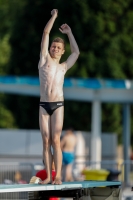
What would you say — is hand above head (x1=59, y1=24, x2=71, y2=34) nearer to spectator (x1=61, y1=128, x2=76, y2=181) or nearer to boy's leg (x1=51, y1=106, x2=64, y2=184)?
boy's leg (x1=51, y1=106, x2=64, y2=184)

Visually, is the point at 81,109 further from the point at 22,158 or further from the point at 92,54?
the point at 22,158

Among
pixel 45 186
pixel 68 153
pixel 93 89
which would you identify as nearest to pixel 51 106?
pixel 45 186

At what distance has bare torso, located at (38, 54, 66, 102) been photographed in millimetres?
11125

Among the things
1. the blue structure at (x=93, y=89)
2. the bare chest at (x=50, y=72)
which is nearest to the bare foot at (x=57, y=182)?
the bare chest at (x=50, y=72)

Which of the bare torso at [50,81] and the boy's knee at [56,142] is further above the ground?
the bare torso at [50,81]

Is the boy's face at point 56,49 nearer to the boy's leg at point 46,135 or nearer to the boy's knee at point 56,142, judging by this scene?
the boy's leg at point 46,135

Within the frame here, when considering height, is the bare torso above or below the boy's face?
below

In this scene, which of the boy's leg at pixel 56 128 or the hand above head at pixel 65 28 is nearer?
the boy's leg at pixel 56 128

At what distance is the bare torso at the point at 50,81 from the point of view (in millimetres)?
11125

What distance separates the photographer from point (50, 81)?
36.5 feet

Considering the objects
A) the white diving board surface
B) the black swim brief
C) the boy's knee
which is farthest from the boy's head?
the white diving board surface

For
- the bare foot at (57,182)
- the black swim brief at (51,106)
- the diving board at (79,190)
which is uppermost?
the black swim brief at (51,106)

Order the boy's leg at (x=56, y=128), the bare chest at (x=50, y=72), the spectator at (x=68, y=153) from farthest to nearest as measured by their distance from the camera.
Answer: the spectator at (x=68, y=153), the bare chest at (x=50, y=72), the boy's leg at (x=56, y=128)

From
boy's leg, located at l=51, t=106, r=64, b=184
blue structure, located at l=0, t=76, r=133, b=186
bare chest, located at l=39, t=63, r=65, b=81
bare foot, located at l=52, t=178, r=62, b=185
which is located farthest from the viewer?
blue structure, located at l=0, t=76, r=133, b=186
